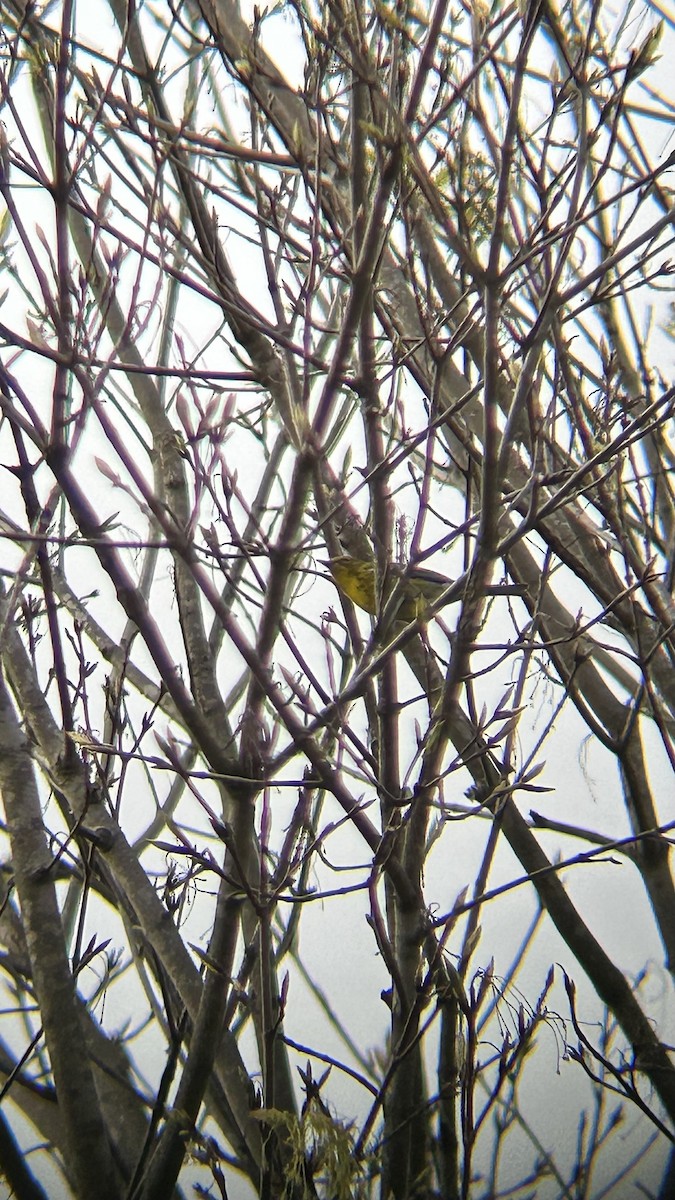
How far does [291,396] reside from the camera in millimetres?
1191

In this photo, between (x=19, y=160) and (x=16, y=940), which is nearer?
(x=19, y=160)

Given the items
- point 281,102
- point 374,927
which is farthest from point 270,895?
point 281,102

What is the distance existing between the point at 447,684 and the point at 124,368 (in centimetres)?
79

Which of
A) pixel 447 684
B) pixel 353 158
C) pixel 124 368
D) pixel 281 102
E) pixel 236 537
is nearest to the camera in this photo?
pixel 353 158

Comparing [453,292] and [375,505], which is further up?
[453,292]

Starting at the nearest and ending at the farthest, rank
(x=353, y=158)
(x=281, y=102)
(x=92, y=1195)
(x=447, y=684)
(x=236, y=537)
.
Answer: (x=353, y=158), (x=447, y=684), (x=236, y=537), (x=92, y=1195), (x=281, y=102)

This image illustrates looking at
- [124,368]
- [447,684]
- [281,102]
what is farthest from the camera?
[281,102]

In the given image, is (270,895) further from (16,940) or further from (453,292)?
(453,292)

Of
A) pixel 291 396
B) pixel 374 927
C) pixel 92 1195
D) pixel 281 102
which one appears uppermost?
pixel 281 102

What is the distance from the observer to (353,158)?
119 centimetres

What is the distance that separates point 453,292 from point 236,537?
1.29m

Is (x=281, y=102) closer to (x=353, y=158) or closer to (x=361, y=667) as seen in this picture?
(x=353, y=158)

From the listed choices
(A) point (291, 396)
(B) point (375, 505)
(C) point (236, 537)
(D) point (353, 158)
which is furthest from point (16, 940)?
(D) point (353, 158)

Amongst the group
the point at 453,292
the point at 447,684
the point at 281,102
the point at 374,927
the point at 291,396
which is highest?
the point at 281,102
